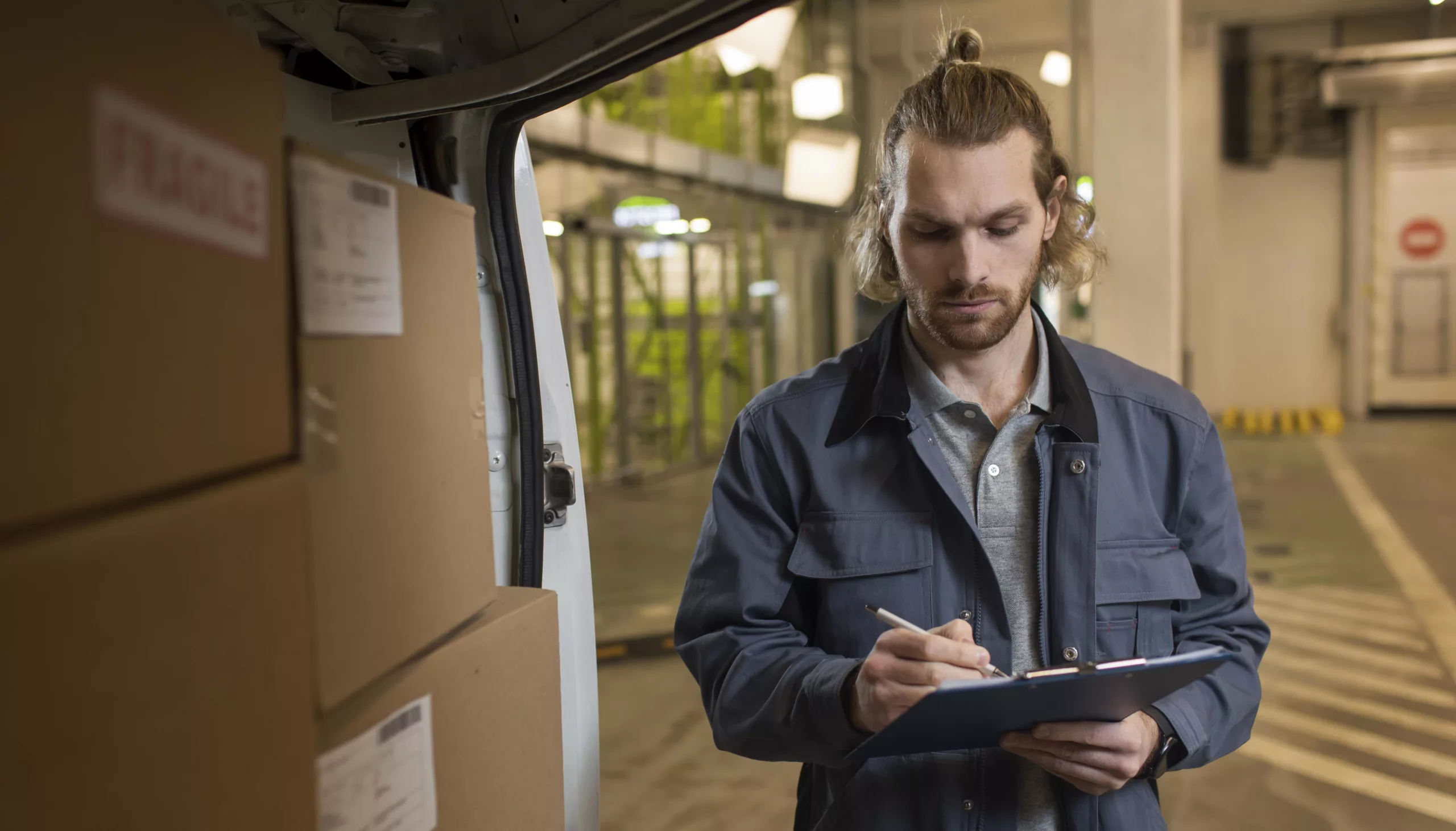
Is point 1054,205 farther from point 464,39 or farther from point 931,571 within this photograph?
point 464,39

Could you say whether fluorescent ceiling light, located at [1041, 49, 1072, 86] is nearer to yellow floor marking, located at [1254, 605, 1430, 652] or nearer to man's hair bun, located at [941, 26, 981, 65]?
Answer: yellow floor marking, located at [1254, 605, 1430, 652]

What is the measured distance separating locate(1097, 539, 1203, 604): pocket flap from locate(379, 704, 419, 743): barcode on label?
903mm

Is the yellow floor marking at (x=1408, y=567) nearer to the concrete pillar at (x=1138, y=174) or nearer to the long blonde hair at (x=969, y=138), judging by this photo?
the concrete pillar at (x=1138, y=174)

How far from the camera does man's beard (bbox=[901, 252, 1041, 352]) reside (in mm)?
1474

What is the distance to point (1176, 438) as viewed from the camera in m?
1.50

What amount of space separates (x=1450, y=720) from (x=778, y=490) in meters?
3.72

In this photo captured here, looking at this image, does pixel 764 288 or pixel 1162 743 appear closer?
pixel 1162 743

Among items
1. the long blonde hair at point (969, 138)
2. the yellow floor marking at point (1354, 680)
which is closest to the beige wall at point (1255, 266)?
the yellow floor marking at point (1354, 680)

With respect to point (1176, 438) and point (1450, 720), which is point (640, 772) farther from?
point (1450, 720)

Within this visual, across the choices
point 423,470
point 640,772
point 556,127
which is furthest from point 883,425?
point 556,127

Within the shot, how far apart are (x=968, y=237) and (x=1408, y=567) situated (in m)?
5.84

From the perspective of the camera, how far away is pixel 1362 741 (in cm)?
381

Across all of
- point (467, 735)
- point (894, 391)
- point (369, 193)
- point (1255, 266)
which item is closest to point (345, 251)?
point (369, 193)

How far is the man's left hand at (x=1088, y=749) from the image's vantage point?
4.05 ft
